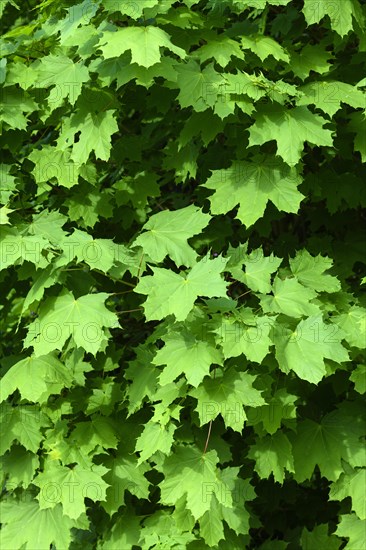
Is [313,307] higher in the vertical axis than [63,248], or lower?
lower

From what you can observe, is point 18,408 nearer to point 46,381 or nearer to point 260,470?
point 46,381

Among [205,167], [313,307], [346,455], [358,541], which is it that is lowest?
[358,541]

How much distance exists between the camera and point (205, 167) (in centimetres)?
359

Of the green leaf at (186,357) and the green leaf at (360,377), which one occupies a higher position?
the green leaf at (186,357)

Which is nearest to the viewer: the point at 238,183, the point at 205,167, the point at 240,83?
the point at 240,83

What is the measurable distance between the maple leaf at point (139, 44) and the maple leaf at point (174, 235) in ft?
2.22

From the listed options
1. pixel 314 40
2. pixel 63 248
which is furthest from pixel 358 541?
pixel 314 40

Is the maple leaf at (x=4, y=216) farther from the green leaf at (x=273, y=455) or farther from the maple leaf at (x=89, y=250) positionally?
the green leaf at (x=273, y=455)

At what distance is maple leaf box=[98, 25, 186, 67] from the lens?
2.62m

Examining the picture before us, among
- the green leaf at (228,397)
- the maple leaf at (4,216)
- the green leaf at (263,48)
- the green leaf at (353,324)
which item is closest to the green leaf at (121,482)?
the green leaf at (228,397)

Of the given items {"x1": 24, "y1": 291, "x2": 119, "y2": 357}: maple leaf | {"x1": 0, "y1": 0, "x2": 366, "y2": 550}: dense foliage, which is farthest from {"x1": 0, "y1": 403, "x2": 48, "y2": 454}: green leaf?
{"x1": 24, "y1": 291, "x2": 119, "y2": 357}: maple leaf

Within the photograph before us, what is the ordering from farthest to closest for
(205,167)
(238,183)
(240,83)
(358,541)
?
1. (205,167)
2. (358,541)
3. (238,183)
4. (240,83)

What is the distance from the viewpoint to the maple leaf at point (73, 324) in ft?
8.92

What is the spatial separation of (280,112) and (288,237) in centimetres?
97
